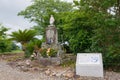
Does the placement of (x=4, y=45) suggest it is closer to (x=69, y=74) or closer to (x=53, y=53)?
(x=53, y=53)

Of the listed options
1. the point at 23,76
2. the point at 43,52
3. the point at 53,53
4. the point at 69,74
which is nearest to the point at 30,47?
the point at 43,52

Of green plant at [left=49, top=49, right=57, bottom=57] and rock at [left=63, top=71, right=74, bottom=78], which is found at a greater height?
green plant at [left=49, top=49, right=57, bottom=57]

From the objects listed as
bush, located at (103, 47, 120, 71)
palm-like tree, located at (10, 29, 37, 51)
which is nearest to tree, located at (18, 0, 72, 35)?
palm-like tree, located at (10, 29, 37, 51)

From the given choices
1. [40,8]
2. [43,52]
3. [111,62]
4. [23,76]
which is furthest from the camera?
[40,8]

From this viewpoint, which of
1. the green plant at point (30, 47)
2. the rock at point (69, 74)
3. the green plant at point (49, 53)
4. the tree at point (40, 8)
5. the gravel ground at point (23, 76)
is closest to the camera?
the gravel ground at point (23, 76)

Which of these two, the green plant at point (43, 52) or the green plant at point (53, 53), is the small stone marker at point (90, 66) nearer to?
the green plant at point (53, 53)

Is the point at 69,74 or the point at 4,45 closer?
the point at 69,74

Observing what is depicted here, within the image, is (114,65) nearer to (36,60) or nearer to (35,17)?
(36,60)

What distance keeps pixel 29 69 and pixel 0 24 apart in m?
9.34

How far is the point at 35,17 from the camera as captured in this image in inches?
1240

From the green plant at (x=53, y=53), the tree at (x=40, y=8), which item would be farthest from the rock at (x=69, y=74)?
the tree at (x=40, y=8)

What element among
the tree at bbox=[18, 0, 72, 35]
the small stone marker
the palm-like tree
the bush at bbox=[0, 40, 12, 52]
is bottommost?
the bush at bbox=[0, 40, 12, 52]

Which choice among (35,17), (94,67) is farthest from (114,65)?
(35,17)

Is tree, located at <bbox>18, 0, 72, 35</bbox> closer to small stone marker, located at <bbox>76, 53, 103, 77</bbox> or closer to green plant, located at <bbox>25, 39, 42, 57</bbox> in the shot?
green plant, located at <bbox>25, 39, 42, 57</bbox>
